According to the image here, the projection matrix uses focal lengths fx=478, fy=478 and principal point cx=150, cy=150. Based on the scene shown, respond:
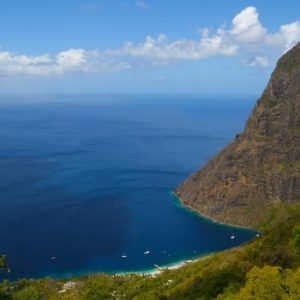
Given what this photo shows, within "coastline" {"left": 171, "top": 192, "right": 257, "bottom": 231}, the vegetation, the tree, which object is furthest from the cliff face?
the tree

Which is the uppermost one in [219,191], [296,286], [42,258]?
[296,286]

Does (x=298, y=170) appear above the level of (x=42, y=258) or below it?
above

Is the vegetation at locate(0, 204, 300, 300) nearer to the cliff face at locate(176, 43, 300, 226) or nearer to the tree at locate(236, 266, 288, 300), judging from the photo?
the tree at locate(236, 266, 288, 300)

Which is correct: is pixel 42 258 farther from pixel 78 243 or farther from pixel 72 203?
pixel 72 203

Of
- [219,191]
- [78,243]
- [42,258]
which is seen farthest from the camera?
[219,191]

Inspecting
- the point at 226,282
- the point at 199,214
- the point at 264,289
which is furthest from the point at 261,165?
the point at 264,289

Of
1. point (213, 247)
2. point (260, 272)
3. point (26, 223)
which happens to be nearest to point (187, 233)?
point (213, 247)

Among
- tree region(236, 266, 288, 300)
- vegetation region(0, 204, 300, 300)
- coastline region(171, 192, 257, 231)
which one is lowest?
coastline region(171, 192, 257, 231)
